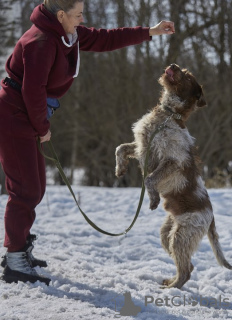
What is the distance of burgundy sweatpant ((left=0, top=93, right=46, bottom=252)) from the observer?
3814 mm

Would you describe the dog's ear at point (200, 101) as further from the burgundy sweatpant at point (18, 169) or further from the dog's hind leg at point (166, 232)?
the burgundy sweatpant at point (18, 169)

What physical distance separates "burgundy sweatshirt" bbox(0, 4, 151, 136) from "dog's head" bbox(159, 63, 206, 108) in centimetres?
113

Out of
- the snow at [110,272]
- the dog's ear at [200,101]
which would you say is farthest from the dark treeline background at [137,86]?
the dog's ear at [200,101]

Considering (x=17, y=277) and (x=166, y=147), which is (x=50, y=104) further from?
(x=17, y=277)

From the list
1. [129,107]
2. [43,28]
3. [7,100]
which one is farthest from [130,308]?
[129,107]

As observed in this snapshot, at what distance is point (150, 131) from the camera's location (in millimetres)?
4738

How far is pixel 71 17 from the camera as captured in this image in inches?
147

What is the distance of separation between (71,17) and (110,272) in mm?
2332

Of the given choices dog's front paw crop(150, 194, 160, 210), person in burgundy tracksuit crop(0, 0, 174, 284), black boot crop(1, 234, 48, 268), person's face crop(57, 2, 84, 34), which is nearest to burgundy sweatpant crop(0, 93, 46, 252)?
person in burgundy tracksuit crop(0, 0, 174, 284)

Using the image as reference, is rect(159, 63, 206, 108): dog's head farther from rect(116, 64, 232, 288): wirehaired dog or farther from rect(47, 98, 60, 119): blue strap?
rect(47, 98, 60, 119): blue strap

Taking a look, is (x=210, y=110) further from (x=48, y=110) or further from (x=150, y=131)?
(x=48, y=110)

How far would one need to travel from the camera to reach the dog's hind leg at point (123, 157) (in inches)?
191

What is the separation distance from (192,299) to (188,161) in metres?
1.25

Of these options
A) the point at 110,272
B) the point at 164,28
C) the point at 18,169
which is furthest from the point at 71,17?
the point at 110,272
